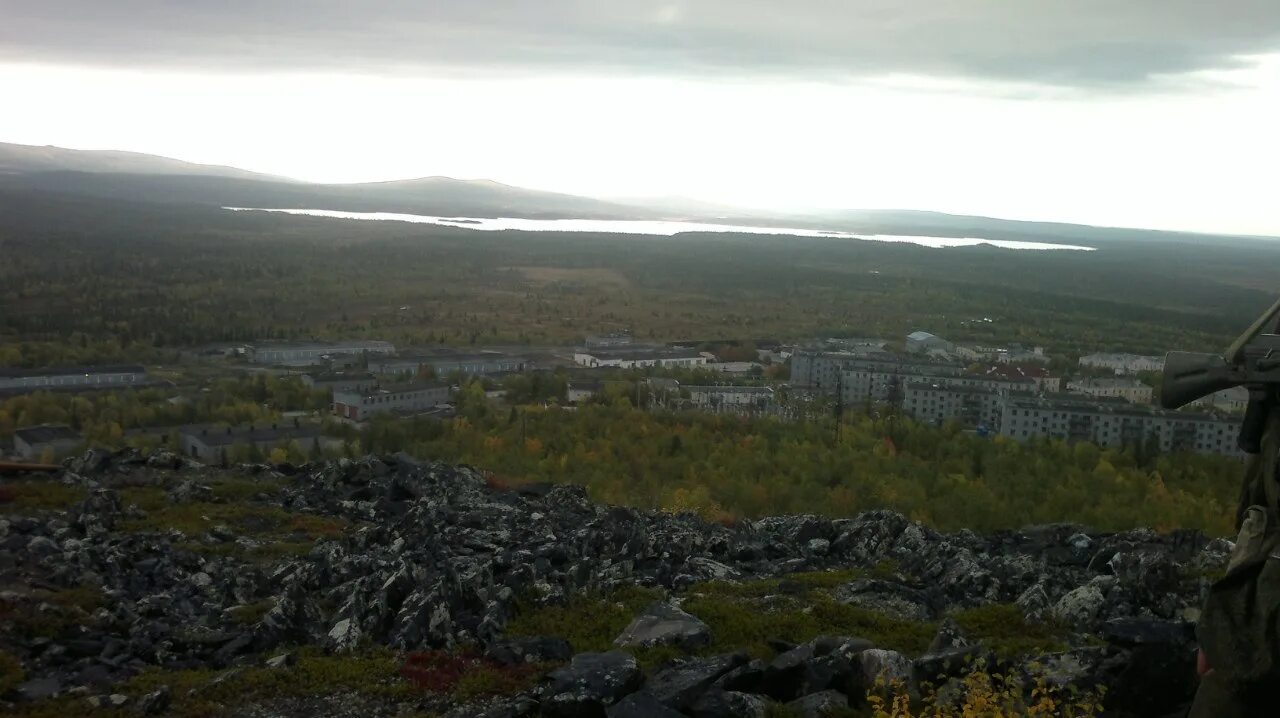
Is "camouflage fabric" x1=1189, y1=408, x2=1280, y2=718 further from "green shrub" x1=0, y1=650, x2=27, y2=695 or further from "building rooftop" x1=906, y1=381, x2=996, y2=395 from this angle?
"building rooftop" x1=906, y1=381, x2=996, y2=395

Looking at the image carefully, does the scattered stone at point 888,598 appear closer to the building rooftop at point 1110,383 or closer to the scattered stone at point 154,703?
the scattered stone at point 154,703

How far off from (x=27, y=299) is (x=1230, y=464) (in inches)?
1758

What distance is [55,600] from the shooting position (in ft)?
26.4

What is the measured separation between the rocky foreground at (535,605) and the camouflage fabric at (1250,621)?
2.41 metres

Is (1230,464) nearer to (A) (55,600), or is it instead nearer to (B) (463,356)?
(A) (55,600)

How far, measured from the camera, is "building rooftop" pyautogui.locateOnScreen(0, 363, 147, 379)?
2855 centimetres

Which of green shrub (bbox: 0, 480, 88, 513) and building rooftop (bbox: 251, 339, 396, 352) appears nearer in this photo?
green shrub (bbox: 0, 480, 88, 513)

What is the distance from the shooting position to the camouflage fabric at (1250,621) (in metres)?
3.09

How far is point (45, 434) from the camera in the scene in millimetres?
20312

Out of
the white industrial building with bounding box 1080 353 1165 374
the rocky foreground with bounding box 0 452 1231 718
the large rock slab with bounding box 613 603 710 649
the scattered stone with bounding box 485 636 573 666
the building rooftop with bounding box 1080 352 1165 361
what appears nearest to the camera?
the rocky foreground with bounding box 0 452 1231 718

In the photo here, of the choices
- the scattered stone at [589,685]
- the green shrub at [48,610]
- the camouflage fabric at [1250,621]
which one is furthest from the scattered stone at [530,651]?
the camouflage fabric at [1250,621]

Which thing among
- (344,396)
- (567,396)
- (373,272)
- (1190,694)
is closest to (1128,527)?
(1190,694)

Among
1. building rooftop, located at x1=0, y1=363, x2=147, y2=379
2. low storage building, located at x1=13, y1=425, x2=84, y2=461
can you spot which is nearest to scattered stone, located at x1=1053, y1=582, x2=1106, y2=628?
low storage building, located at x1=13, y1=425, x2=84, y2=461

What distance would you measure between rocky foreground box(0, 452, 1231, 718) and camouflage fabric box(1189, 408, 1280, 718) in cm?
241
